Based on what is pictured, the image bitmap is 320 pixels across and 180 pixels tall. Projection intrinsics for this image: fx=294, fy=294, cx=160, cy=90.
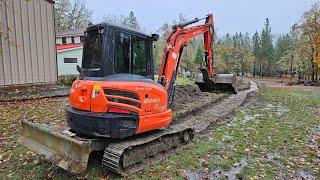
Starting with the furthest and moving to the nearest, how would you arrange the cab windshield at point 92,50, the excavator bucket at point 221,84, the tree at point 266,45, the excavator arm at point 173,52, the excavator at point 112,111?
1. the tree at point 266,45
2. the excavator bucket at point 221,84
3. the excavator arm at point 173,52
4. the cab windshield at point 92,50
5. the excavator at point 112,111

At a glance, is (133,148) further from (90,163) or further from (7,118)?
(7,118)

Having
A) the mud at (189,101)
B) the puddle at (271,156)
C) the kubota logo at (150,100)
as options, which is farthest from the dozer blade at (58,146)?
the mud at (189,101)

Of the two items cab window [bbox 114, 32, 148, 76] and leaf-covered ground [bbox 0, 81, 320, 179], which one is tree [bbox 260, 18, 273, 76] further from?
cab window [bbox 114, 32, 148, 76]

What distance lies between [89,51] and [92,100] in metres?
1.20

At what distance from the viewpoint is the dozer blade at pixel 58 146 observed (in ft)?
16.9

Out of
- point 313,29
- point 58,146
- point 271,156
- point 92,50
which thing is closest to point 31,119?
point 58,146

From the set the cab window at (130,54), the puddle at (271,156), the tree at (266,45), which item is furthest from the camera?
the tree at (266,45)

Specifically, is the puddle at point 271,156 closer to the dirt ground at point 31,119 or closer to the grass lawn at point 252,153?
the grass lawn at point 252,153

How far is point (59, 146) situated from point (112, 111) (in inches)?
47.8

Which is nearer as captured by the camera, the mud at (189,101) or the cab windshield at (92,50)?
the cab windshield at (92,50)

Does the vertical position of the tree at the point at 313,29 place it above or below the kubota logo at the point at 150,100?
above

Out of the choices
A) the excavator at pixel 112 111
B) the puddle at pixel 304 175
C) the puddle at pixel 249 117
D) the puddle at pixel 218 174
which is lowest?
the puddle at pixel 304 175

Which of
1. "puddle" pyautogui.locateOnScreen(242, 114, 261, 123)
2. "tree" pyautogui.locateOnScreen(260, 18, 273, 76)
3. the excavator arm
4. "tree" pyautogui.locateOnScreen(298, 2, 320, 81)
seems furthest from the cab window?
"tree" pyautogui.locateOnScreen(260, 18, 273, 76)

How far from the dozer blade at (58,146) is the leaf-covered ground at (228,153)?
43 cm
